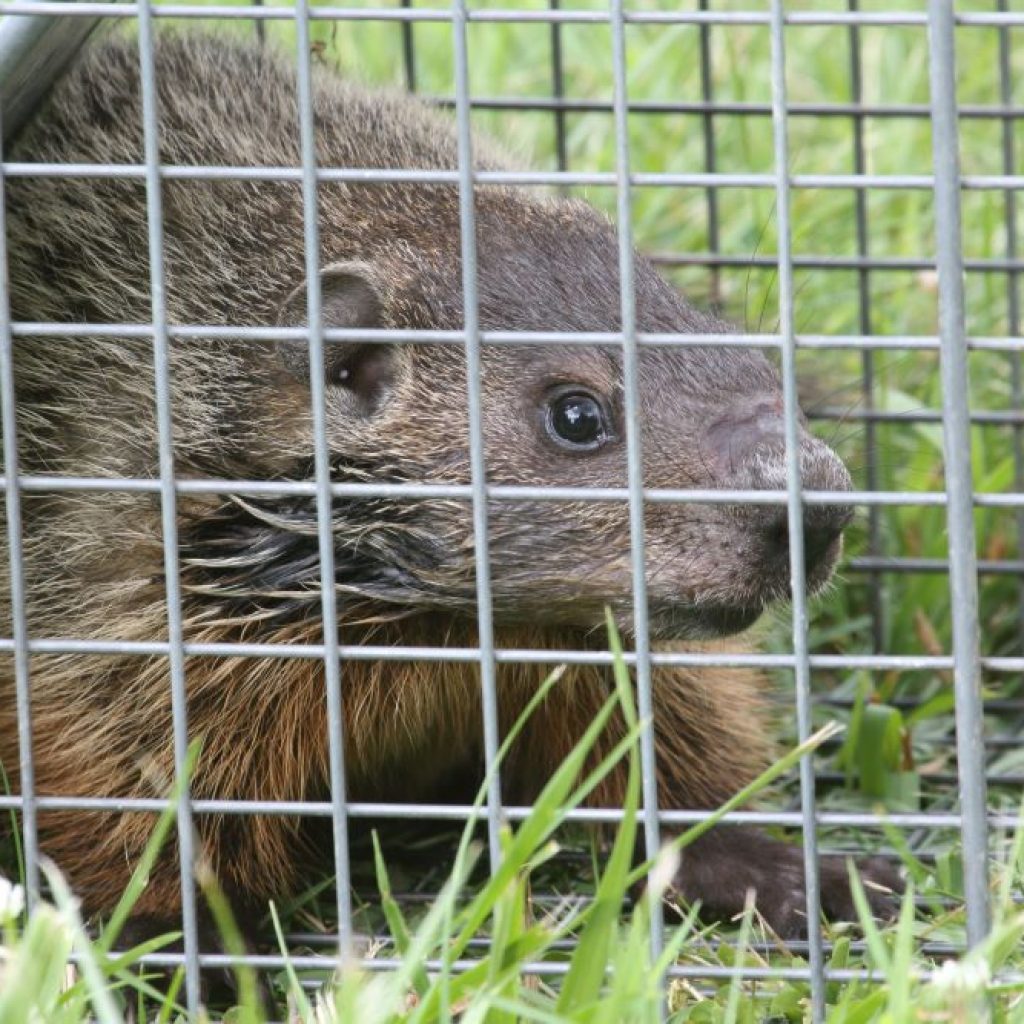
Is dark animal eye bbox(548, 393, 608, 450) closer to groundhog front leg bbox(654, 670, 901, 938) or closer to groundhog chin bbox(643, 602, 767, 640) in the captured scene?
groundhog chin bbox(643, 602, 767, 640)

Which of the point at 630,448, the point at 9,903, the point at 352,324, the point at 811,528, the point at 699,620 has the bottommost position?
the point at 9,903

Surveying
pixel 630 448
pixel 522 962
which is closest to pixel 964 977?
pixel 522 962

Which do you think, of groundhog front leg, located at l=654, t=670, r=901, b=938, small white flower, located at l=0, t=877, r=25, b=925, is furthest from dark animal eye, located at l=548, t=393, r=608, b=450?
small white flower, located at l=0, t=877, r=25, b=925

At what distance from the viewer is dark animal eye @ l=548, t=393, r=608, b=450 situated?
135 inches

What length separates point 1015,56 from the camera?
6.94 meters

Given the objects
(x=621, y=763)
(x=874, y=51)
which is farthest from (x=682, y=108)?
(x=874, y=51)

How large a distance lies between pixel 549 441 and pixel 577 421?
7 cm

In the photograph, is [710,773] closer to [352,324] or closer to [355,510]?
[355,510]

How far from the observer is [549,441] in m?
3.47

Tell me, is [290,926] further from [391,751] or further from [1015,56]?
[1015,56]

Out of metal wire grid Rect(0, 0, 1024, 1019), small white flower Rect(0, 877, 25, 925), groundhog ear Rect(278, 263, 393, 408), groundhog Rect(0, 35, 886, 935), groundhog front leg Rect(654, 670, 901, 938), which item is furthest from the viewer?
groundhog front leg Rect(654, 670, 901, 938)

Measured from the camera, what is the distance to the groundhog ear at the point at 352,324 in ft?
11.9

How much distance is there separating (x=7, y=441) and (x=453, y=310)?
1019 millimetres

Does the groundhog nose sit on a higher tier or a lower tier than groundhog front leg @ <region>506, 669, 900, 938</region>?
higher
